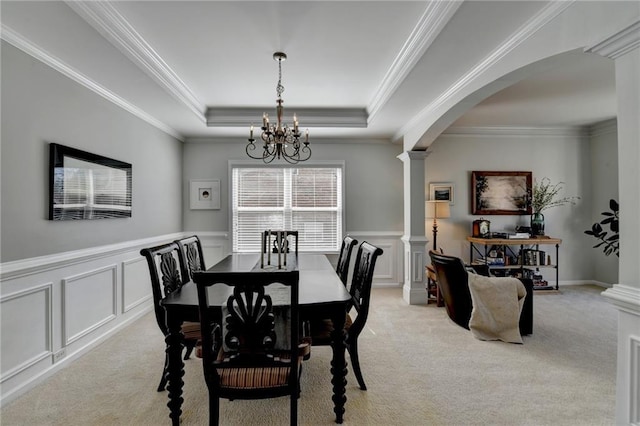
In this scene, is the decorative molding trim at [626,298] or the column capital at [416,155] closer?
the decorative molding trim at [626,298]

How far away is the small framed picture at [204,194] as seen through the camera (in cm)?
527

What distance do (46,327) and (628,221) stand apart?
381 cm

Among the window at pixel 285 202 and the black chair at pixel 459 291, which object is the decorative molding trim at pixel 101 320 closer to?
the window at pixel 285 202

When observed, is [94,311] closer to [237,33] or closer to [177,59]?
[177,59]

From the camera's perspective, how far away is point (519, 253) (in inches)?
202

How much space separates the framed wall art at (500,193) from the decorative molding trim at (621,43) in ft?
12.8

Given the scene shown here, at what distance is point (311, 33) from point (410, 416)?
279 cm

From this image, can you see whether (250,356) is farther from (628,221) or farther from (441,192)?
(441,192)

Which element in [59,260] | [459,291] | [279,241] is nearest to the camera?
[59,260]

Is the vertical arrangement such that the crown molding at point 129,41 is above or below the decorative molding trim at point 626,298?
above

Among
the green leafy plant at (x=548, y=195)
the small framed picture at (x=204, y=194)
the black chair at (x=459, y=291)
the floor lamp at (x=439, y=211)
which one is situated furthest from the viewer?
the small framed picture at (x=204, y=194)

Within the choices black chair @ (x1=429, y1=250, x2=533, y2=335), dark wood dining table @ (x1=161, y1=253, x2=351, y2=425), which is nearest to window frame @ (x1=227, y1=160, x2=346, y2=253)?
black chair @ (x1=429, y1=250, x2=533, y2=335)

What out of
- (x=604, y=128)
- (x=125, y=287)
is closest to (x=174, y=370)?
(x=125, y=287)

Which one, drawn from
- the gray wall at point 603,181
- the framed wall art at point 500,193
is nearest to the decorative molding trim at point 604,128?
the gray wall at point 603,181
